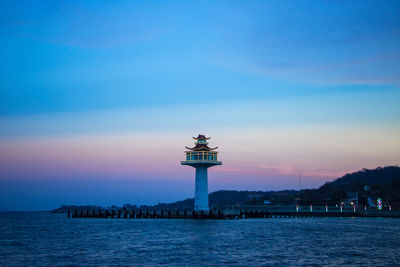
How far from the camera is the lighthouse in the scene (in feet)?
228

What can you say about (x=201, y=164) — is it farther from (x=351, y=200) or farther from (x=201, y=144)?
(x=351, y=200)

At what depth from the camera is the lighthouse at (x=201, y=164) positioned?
69.5 m

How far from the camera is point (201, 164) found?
6956 centimetres

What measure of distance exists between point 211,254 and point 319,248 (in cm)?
1001

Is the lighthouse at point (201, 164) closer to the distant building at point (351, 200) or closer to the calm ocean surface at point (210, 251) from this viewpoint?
the calm ocean surface at point (210, 251)

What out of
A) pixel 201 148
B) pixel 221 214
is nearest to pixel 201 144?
pixel 201 148

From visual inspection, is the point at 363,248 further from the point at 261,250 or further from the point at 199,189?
the point at 199,189

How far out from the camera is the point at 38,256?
1329 inches

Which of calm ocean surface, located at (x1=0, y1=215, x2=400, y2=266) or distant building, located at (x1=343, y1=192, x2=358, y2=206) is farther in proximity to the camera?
distant building, located at (x1=343, y1=192, x2=358, y2=206)

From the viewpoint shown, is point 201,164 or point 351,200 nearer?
point 201,164

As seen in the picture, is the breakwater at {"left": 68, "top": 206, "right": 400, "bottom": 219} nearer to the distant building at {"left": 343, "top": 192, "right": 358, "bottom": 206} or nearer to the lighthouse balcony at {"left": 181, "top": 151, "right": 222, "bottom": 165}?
the lighthouse balcony at {"left": 181, "top": 151, "right": 222, "bottom": 165}

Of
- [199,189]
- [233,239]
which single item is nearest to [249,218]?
[199,189]

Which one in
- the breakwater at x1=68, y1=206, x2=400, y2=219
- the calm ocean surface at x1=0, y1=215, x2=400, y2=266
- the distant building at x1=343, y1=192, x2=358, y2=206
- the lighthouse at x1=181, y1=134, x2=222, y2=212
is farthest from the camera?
the distant building at x1=343, y1=192, x2=358, y2=206

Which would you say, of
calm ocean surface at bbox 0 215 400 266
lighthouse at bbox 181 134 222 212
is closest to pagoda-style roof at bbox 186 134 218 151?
lighthouse at bbox 181 134 222 212
